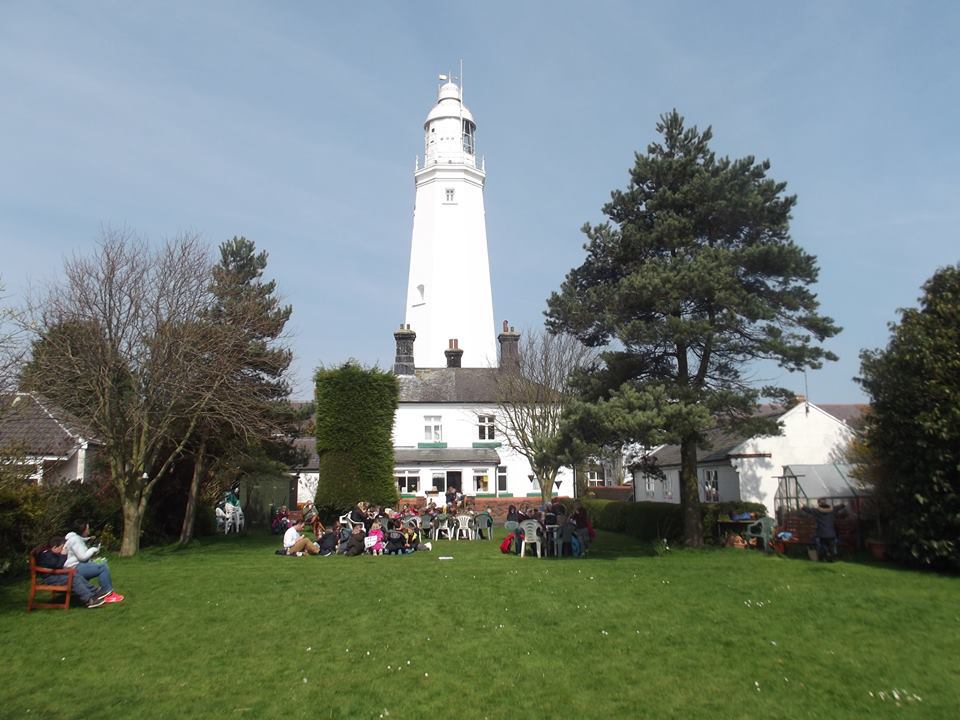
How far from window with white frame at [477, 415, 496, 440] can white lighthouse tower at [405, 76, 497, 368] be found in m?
5.58

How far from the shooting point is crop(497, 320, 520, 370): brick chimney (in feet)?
132

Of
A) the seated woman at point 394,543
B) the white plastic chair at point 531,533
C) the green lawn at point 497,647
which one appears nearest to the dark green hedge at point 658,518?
the white plastic chair at point 531,533

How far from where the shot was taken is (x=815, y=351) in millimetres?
16734

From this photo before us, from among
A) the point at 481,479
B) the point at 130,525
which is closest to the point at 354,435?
the point at 130,525

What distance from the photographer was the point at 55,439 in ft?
70.8

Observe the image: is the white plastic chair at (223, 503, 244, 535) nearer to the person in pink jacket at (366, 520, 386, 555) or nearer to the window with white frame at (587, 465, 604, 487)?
the person in pink jacket at (366, 520, 386, 555)

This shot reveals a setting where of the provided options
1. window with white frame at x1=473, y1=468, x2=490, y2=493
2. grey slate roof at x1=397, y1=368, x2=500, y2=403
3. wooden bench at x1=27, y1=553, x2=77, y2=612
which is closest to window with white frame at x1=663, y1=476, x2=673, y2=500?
window with white frame at x1=473, y1=468, x2=490, y2=493

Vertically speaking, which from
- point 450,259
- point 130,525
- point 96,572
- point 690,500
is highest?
point 450,259

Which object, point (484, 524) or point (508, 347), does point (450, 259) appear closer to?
point (508, 347)

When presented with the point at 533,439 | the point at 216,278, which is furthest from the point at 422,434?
the point at 216,278

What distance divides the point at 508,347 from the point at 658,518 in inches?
839

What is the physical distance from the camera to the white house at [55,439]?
62.9 feet

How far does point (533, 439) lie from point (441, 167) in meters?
22.2

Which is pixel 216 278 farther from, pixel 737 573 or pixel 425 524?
pixel 737 573
